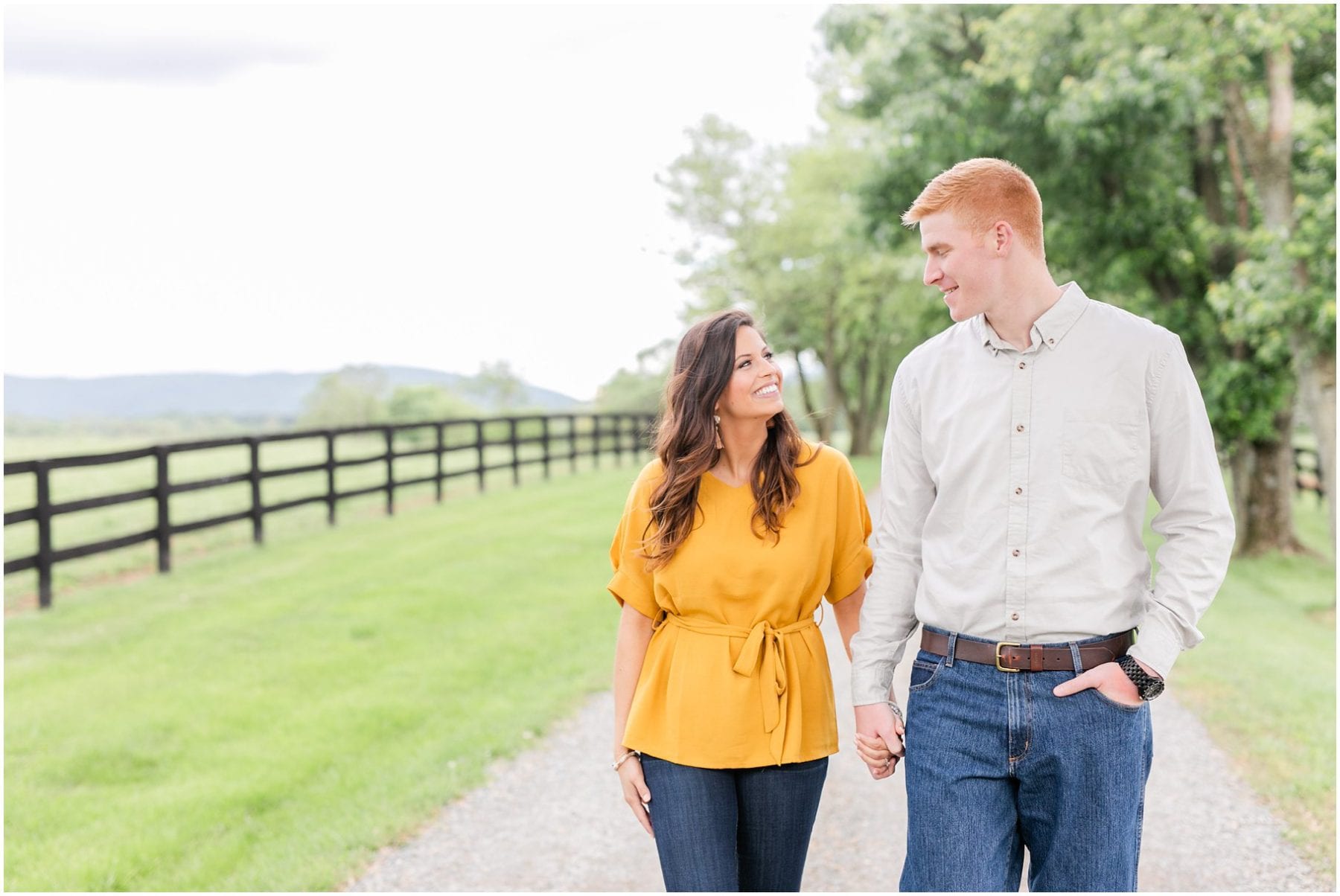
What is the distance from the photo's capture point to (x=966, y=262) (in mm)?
2430

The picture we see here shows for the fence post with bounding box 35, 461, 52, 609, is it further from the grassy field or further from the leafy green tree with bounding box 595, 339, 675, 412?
the leafy green tree with bounding box 595, 339, 675, 412

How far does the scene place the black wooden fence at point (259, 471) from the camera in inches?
376

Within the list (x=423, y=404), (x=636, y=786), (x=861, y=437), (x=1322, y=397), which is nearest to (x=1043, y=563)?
(x=636, y=786)

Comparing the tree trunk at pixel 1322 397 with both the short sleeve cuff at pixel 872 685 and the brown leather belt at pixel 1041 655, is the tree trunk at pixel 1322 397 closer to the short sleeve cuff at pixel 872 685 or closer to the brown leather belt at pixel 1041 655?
the brown leather belt at pixel 1041 655

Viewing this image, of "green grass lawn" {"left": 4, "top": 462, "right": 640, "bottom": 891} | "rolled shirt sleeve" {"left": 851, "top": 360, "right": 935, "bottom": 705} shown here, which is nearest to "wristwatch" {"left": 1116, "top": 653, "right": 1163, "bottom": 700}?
"rolled shirt sleeve" {"left": 851, "top": 360, "right": 935, "bottom": 705}

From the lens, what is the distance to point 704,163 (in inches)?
1387

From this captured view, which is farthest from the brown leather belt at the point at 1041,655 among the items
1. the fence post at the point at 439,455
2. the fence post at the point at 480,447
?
the fence post at the point at 480,447

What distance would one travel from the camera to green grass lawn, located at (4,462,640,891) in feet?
15.2

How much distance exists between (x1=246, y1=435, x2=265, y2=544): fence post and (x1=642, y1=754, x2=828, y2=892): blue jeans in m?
11.0

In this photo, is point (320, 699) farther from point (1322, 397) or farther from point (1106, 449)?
point (1322, 397)

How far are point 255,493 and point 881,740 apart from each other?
37.8 feet

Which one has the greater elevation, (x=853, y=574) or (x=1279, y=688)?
(x=853, y=574)

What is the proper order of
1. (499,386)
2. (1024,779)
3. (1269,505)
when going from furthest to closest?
(499,386) → (1269,505) → (1024,779)

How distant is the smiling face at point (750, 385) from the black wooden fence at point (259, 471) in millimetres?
236
